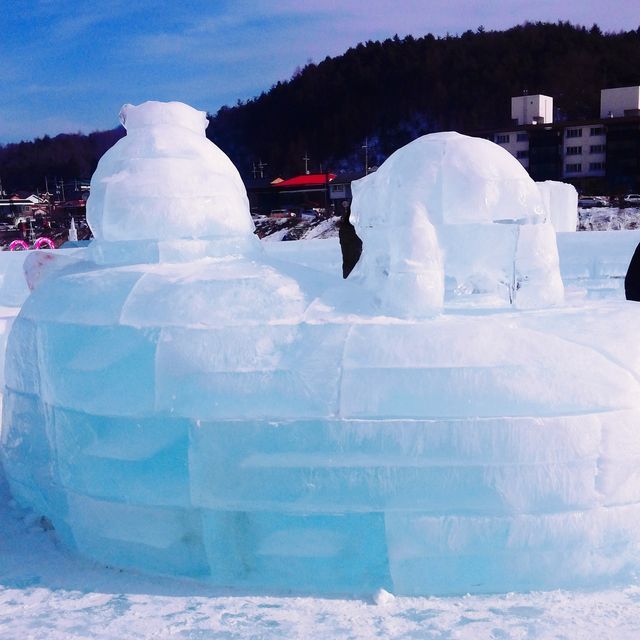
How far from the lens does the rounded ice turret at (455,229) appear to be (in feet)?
8.43

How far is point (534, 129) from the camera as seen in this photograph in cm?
3322

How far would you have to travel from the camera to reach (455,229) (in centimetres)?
272

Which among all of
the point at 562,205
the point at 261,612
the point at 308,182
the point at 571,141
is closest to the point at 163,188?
the point at 261,612

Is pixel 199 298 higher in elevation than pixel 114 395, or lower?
higher

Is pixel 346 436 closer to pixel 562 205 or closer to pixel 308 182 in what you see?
pixel 562 205

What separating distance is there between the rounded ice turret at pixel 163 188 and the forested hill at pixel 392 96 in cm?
4893

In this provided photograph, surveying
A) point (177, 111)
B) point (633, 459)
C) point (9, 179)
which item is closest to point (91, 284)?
Result: point (177, 111)

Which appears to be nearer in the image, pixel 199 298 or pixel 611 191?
pixel 199 298

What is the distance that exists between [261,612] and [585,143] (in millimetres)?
34139

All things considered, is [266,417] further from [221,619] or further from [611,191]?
[611,191]

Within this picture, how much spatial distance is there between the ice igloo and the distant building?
32.0 m

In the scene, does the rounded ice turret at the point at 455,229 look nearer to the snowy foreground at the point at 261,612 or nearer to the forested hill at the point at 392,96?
the snowy foreground at the point at 261,612

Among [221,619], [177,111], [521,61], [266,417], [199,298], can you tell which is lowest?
[221,619]

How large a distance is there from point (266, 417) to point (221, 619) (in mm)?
673
